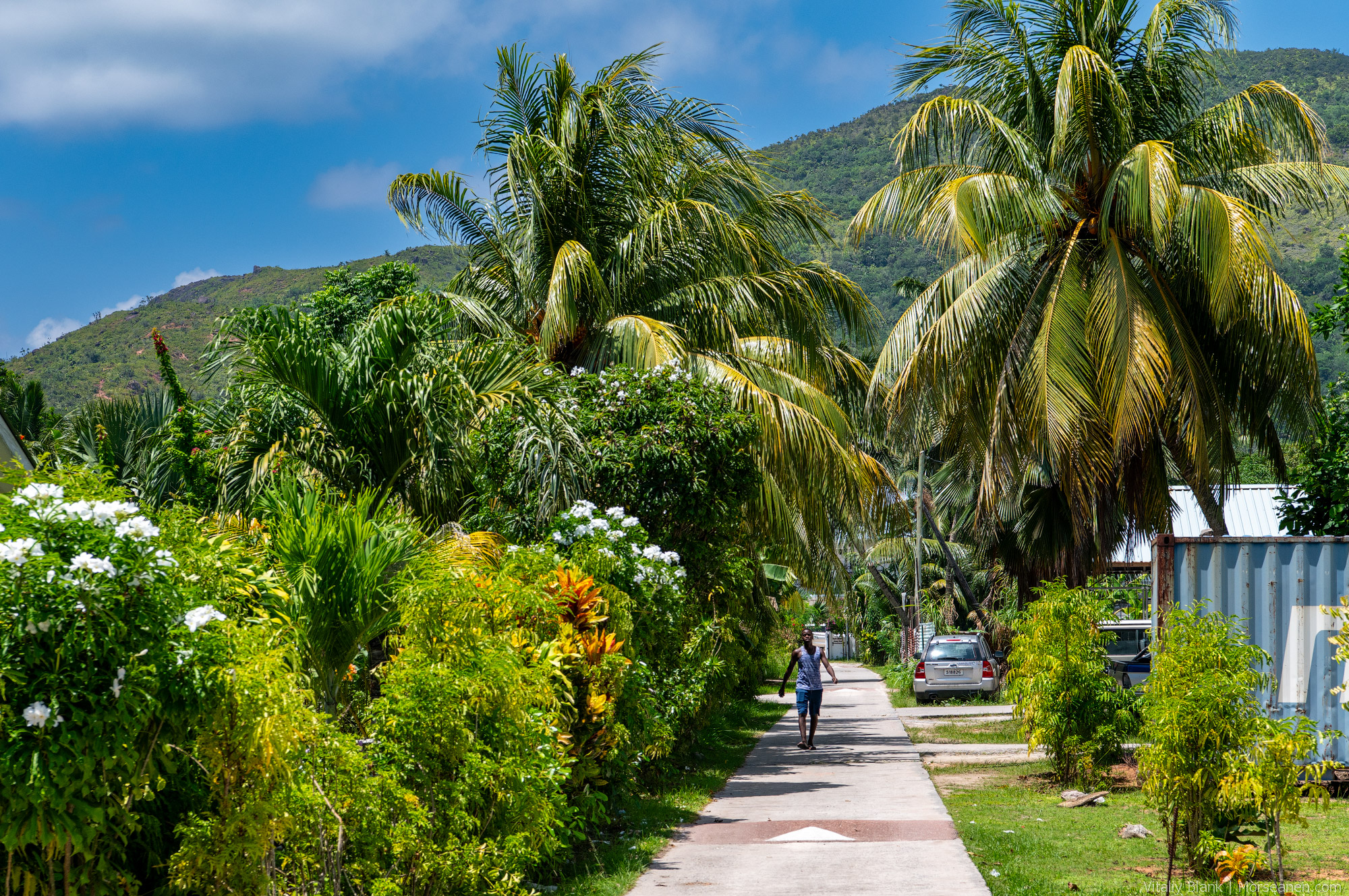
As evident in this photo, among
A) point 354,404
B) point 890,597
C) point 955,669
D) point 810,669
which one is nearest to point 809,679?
point 810,669

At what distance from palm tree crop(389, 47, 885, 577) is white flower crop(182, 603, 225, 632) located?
11.1 meters

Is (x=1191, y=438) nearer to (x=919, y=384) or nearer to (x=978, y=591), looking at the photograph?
(x=919, y=384)

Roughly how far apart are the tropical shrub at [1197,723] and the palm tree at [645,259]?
312 inches

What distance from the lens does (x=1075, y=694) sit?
12422 mm

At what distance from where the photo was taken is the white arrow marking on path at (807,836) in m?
9.72

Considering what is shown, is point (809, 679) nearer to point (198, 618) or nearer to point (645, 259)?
point (645, 259)

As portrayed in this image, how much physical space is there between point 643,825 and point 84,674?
7.60 m

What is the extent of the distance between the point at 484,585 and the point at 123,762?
11.9 ft

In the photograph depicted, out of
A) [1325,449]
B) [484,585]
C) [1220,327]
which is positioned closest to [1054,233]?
[1220,327]

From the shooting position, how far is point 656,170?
16797 millimetres

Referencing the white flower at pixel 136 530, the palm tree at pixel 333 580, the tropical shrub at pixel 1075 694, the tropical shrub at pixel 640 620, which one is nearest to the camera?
the white flower at pixel 136 530

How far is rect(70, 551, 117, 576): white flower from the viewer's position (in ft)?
10.8

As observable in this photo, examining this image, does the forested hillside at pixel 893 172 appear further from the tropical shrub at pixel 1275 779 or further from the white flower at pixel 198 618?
the white flower at pixel 198 618

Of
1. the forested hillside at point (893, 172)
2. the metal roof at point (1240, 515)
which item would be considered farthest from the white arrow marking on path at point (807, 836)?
the forested hillside at point (893, 172)
